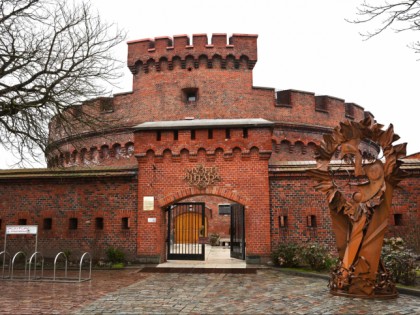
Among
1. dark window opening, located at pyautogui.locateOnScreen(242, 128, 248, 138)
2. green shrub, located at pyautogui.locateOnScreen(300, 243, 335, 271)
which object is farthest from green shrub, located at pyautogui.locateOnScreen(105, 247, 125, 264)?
green shrub, located at pyautogui.locateOnScreen(300, 243, 335, 271)

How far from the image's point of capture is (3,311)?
7.00m

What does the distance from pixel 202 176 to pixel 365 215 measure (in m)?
6.67

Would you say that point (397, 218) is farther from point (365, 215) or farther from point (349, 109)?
point (349, 109)

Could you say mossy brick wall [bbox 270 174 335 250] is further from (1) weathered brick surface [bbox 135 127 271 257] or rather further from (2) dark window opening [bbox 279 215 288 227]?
(1) weathered brick surface [bbox 135 127 271 257]

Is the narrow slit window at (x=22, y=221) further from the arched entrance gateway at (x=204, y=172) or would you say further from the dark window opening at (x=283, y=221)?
the dark window opening at (x=283, y=221)

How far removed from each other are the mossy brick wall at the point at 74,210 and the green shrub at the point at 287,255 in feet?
16.1

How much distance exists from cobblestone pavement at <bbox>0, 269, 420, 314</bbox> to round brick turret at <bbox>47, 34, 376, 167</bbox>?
37.3 ft

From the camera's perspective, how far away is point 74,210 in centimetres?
1465

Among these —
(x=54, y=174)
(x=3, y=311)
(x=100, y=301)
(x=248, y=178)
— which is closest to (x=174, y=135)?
(x=248, y=178)

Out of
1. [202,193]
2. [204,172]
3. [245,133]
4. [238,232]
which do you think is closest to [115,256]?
[202,193]

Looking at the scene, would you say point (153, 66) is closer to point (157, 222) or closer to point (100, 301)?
point (157, 222)

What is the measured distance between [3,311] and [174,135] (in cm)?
870

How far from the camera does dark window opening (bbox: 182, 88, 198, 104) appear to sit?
70.7 feet

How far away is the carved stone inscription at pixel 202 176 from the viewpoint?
14.1 metres
